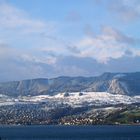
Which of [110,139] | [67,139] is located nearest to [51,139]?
[67,139]

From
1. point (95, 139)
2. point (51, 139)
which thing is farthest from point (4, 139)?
point (95, 139)

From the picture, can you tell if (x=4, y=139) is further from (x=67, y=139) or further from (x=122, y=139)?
(x=122, y=139)

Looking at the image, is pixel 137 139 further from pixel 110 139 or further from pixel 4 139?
pixel 4 139

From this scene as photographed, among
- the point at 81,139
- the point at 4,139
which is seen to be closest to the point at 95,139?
the point at 81,139

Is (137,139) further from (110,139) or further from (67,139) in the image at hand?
(67,139)

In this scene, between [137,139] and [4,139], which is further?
[4,139]

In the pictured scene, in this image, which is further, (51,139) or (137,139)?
(51,139)
